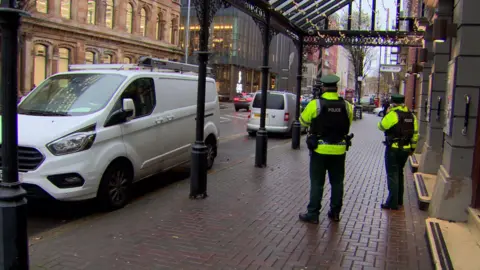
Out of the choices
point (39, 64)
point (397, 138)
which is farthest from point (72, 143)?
point (39, 64)

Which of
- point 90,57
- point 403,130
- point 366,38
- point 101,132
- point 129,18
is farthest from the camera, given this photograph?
point 129,18

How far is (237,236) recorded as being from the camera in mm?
5281

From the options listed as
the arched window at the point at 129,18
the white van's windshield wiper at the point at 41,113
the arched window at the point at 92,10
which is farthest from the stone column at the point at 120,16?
the white van's windshield wiper at the point at 41,113

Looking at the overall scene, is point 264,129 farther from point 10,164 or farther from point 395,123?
point 10,164

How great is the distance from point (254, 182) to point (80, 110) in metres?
3.48

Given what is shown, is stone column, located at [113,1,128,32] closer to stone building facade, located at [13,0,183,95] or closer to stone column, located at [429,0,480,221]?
stone building facade, located at [13,0,183,95]

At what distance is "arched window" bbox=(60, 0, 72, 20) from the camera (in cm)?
3417

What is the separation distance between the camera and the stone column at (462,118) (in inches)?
207

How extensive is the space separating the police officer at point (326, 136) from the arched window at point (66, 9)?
33.0 meters

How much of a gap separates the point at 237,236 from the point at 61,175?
2399 mm

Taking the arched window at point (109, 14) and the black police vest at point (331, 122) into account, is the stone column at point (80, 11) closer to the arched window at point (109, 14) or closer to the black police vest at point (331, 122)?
the arched window at point (109, 14)

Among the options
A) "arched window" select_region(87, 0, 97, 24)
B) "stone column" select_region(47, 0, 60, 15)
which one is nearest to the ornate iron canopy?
"stone column" select_region(47, 0, 60, 15)

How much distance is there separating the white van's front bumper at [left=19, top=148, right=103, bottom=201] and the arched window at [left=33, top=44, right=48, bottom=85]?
29.2 m

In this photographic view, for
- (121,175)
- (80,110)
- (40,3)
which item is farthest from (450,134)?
(40,3)
